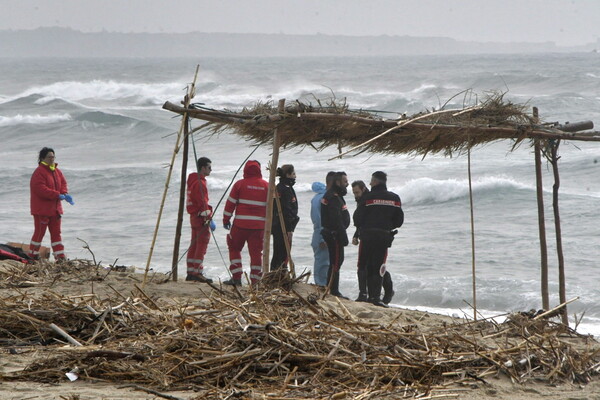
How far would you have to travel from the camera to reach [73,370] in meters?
5.05

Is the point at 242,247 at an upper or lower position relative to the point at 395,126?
lower

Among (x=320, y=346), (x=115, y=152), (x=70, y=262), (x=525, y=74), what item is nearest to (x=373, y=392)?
(x=320, y=346)

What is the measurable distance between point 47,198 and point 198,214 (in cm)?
217

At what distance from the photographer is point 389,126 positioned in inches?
313

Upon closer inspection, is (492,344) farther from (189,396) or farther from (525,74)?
(525,74)

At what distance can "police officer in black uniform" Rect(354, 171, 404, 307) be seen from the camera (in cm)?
955

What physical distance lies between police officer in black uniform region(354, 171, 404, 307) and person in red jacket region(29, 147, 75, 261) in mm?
3812

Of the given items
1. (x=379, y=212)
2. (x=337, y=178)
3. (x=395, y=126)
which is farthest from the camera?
(x=337, y=178)

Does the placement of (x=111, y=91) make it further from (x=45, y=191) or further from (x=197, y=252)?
(x=197, y=252)

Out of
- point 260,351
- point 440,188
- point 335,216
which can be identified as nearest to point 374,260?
point 335,216

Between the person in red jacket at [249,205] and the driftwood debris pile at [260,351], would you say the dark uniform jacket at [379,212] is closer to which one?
the person in red jacket at [249,205]

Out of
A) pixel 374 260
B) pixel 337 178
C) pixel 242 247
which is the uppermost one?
pixel 337 178

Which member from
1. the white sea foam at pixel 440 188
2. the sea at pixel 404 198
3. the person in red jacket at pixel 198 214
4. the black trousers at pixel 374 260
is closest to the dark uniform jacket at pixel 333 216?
the black trousers at pixel 374 260

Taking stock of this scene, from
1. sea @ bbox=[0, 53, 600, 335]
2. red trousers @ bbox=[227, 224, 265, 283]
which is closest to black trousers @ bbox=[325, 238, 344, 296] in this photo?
red trousers @ bbox=[227, 224, 265, 283]
